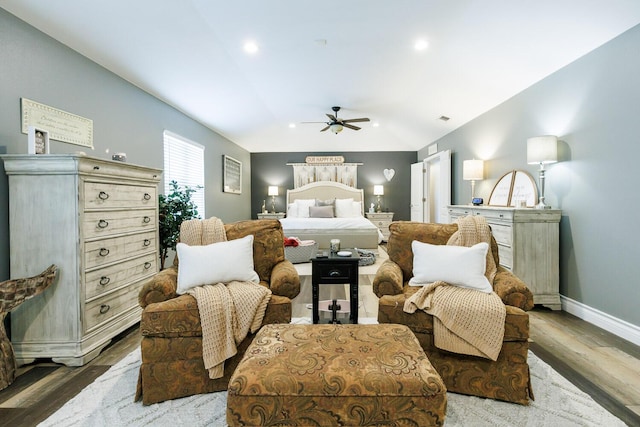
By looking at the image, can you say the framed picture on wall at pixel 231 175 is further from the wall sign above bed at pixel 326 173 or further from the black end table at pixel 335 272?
the black end table at pixel 335 272

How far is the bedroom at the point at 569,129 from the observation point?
231 centimetres

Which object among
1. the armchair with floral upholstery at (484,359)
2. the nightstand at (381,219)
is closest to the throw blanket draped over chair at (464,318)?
the armchair with floral upholstery at (484,359)

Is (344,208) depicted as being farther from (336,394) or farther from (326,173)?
(336,394)

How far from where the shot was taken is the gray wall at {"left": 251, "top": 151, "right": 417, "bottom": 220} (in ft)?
26.8

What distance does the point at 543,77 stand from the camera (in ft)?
11.2

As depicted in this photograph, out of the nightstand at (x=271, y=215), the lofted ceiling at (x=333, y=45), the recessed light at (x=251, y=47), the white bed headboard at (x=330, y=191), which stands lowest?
the nightstand at (x=271, y=215)

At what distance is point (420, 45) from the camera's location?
3473 millimetres

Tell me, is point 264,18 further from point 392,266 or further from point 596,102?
point 596,102

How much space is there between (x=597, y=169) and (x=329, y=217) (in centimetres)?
487

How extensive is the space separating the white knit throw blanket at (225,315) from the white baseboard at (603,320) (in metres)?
2.80

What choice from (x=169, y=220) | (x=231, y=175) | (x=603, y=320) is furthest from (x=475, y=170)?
(x=231, y=175)

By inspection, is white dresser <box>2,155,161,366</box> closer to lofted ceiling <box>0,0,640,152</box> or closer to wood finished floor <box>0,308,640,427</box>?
wood finished floor <box>0,308,640,427</box>

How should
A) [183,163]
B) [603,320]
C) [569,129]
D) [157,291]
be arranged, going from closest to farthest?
[157,291]
[603,320]
[569,129]
[183,163]

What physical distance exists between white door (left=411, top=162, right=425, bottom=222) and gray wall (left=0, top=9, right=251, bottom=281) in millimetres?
5039
